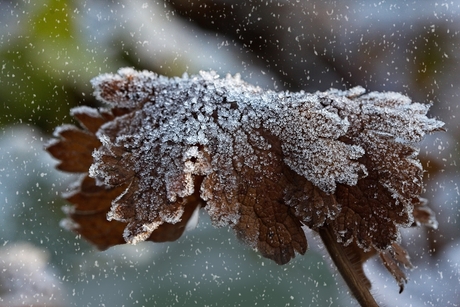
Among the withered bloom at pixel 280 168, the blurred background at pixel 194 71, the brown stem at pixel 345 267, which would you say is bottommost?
the brown stem at pixel 345 267

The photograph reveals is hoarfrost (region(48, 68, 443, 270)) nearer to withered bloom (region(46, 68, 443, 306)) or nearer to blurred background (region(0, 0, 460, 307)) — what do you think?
withered bloom (region(46, 68, 443, 306))

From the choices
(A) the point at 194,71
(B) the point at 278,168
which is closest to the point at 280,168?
(B) the point at 278,168

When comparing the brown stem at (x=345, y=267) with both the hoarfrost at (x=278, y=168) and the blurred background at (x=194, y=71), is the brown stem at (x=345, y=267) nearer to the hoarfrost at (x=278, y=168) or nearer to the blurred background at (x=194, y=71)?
the hoarfrost at (x=278, y=168)

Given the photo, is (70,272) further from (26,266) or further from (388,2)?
(388,2)

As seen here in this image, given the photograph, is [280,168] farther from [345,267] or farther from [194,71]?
[194,71]

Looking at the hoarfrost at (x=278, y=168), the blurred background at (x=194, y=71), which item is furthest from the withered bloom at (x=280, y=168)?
the blurred background at (x=194, y=71)

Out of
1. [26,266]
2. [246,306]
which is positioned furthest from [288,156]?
[26,266]

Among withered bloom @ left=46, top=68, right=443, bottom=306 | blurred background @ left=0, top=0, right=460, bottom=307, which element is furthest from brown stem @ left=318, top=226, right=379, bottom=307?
blurred background @ left=0, top=0, right=460, bottom=307
